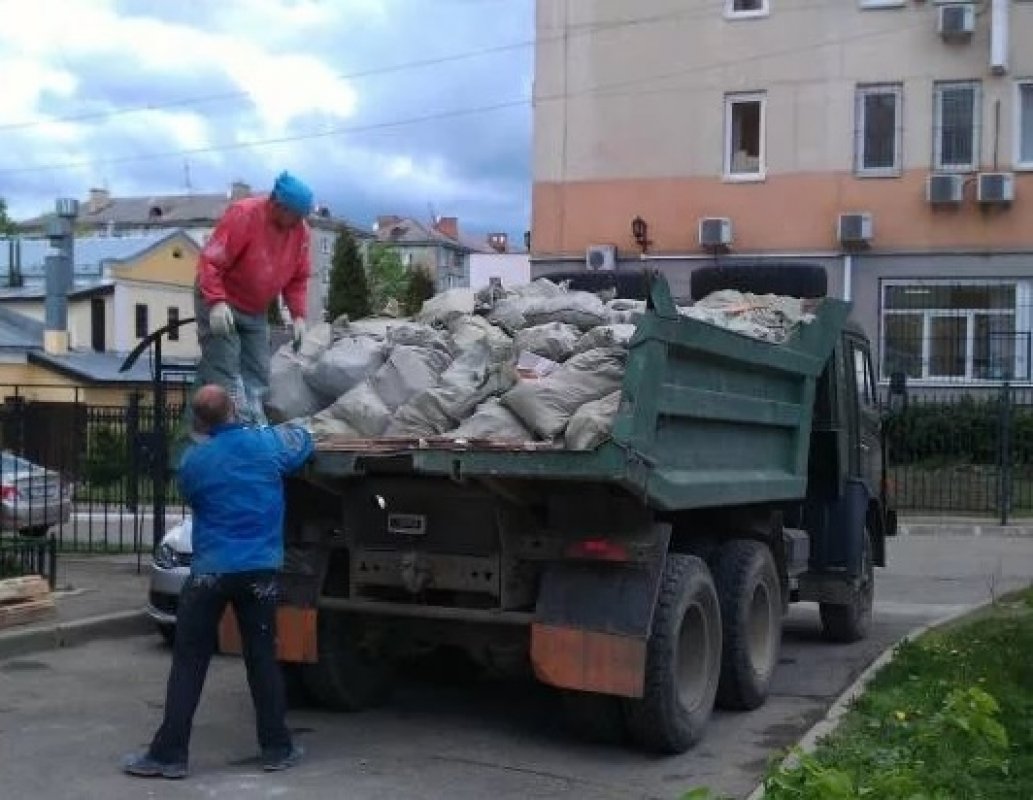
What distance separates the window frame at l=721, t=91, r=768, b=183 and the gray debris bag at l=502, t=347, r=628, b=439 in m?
20.7

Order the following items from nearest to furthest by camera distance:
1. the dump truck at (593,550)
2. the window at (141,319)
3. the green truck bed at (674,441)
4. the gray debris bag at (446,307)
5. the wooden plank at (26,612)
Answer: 1. the green truck bed at (674,441)
2. the dump truck at (593,550)
3. the gray debris bag at (446,307)
4. the wooden plank at (26,612)
5. the window at (141,319)

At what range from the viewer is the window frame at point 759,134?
26.8 meters

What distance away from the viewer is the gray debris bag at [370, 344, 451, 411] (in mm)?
7145

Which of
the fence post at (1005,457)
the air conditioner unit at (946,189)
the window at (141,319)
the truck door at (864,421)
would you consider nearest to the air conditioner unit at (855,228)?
the air conditioner unit at (946,189)

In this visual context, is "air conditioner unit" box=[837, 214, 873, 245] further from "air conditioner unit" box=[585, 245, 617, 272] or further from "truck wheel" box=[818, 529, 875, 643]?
"truck wheel" box=[818, 529, 875, 643]

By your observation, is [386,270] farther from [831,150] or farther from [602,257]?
[831,150]

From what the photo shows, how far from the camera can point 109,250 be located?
2350 inches

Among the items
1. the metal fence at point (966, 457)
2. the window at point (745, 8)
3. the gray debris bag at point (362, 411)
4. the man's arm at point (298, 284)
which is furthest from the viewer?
the window at point (745, 8)

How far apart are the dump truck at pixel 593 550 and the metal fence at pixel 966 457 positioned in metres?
12.7

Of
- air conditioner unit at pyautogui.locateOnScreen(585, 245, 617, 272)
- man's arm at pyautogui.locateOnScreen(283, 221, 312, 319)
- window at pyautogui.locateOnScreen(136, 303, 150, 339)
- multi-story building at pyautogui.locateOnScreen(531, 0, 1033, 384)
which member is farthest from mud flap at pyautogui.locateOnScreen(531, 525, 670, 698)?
window at pyautogui.locateOnScreen(136, 303, 150, 339)

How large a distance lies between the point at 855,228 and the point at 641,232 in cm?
396

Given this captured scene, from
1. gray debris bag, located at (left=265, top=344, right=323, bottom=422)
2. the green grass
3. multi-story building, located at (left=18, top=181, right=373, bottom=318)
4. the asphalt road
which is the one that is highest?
multi-story building, located at (left=18, top=181, right=373, bottom=318)

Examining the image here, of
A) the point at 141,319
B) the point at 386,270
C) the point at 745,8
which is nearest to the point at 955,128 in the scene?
the point at 745,8

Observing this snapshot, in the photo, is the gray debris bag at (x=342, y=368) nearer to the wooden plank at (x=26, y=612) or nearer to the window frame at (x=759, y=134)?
the wooden plank at (x=26, y=612)
